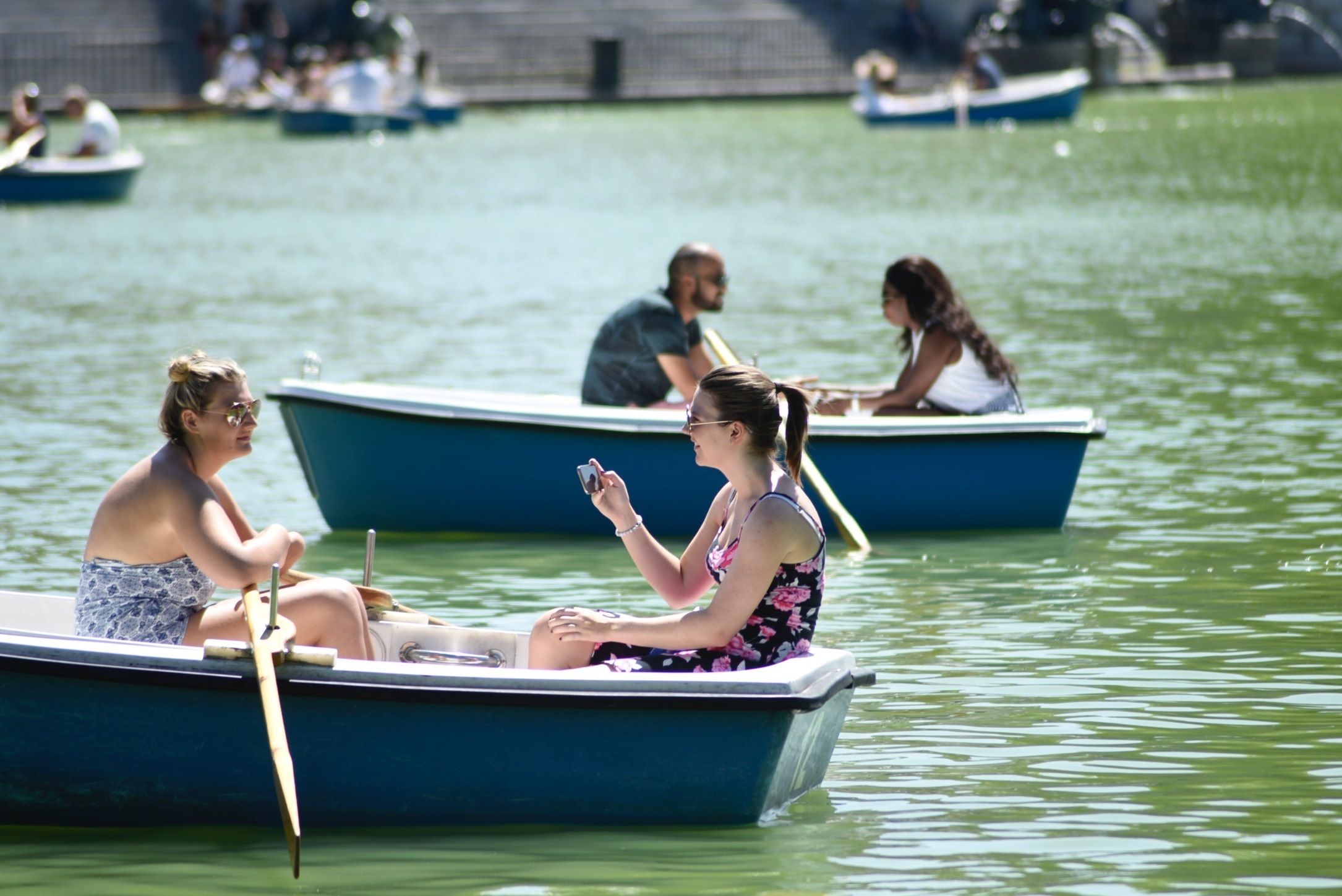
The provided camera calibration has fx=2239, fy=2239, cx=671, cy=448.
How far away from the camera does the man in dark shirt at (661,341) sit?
9594 mm

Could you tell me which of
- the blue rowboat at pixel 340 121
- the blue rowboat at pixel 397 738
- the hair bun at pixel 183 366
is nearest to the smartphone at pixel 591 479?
the blue rowboat at pixel 397 738

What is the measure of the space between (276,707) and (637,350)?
14.8ft

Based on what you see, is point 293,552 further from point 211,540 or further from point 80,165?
point 80,165

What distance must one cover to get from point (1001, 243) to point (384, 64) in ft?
84.9

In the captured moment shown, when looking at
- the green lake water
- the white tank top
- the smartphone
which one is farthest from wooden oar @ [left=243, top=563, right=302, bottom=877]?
the white tank top

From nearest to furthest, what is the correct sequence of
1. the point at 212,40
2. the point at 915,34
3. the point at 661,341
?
the point at 661,341
the point at 212,40
the point at 915,34

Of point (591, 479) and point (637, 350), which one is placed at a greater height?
point (591, 479)

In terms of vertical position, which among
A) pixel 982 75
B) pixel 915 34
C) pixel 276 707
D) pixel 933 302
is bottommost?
pixel 276 707

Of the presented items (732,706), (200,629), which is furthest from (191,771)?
(732,706)

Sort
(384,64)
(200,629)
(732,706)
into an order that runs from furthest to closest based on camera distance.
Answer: (384,64) → (200,629) → (732,706)

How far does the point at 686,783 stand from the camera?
5.76m

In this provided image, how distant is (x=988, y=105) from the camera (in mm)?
40375

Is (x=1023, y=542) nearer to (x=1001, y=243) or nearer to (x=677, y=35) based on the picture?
(x=1001, y=243)

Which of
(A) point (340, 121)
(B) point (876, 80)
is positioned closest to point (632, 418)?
(B) point (876, 80)
